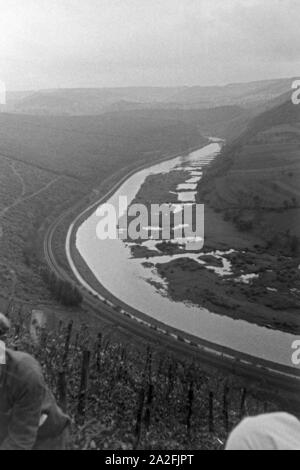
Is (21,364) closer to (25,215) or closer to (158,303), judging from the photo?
(158,303)

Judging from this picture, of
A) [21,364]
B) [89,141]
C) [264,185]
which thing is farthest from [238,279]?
[89,141]

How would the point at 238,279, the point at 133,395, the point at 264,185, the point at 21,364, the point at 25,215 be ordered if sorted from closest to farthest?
the point at 21,364, the point at 133,395, the point at 238,279, the point at 25,215, the point at 264,185

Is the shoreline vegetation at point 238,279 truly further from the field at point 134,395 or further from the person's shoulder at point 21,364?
the person's shoulder at point 21,364

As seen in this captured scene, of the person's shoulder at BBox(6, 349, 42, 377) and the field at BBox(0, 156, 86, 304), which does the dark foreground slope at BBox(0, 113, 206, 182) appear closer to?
the field at BBox(0, 156, 86, 304)

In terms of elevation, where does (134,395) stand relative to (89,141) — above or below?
below

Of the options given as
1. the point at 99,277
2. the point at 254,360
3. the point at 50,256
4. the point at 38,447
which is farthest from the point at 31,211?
the point at 38,447

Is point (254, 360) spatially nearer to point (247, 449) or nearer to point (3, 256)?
point (3, 256)

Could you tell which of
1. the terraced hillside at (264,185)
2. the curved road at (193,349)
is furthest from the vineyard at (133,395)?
the terraced hillside at (264,185)
